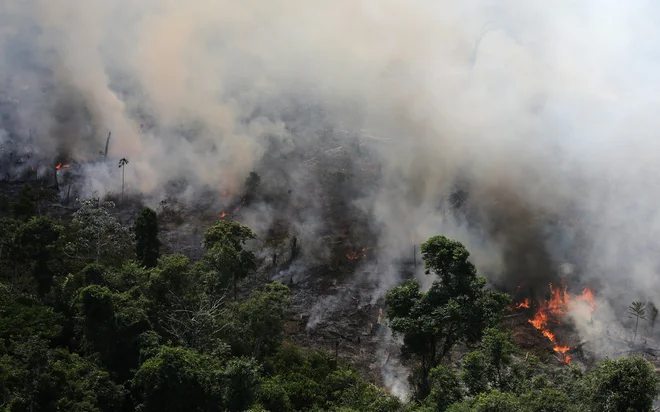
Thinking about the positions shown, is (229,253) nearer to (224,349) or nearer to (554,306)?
(224,349)

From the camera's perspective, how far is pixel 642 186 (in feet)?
227

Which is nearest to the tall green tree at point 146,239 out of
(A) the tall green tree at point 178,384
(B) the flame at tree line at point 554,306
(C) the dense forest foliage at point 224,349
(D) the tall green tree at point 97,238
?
(D) the tall green tree at point 97,238

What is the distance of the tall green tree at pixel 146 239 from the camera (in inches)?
2515

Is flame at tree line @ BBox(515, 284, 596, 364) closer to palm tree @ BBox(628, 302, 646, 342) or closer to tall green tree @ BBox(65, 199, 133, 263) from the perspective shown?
palm tree @ BBox(628, 302, 646, 342)

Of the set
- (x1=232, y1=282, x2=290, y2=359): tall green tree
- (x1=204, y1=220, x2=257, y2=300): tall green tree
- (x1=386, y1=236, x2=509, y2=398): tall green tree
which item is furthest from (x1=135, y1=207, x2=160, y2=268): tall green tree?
(x1=386, y1=236, x2=509, y2=398): tall green tree

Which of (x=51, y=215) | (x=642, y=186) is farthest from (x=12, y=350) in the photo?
(x=642, y=186)

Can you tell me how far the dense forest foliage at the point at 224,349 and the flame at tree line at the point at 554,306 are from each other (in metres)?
4.70

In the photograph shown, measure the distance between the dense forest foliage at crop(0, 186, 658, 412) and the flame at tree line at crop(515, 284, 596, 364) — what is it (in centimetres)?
470

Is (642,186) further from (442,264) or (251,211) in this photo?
(251,211)

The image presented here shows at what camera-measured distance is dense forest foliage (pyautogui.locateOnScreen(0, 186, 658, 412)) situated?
33344mm

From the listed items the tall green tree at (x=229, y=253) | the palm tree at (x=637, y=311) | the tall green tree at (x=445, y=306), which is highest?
the tall green tree at (x=229, y=253)

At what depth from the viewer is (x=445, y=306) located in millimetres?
41406

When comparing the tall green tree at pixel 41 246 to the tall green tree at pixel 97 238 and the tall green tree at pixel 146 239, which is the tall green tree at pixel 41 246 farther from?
the tall green tree at pixel 146 239

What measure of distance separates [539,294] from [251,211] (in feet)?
121
